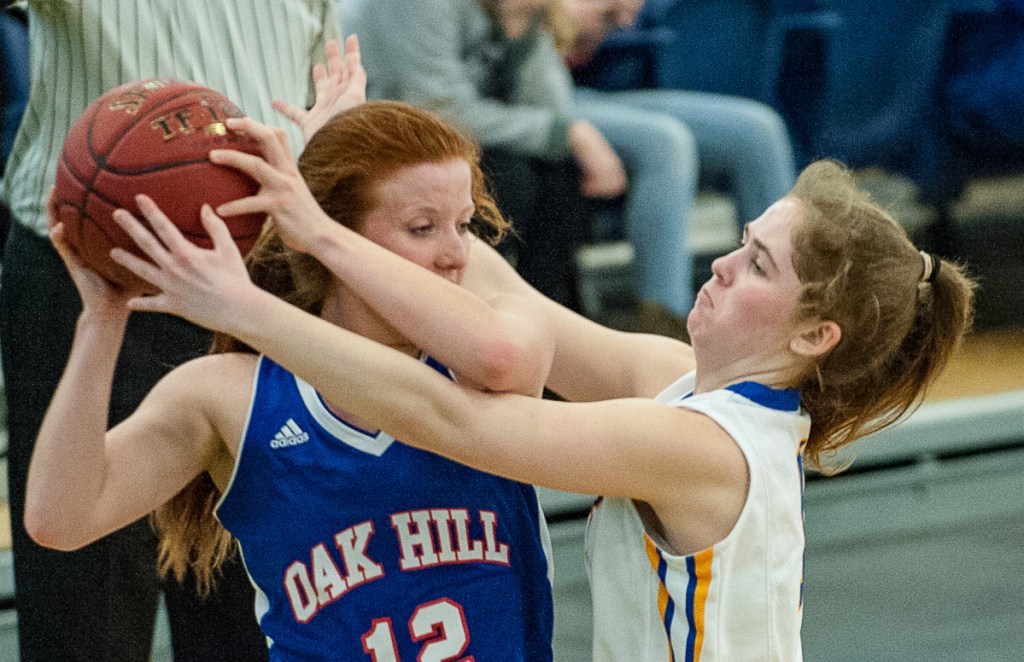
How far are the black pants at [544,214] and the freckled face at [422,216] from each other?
Answer: 1.97 m

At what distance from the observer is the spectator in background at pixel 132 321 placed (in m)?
2.06

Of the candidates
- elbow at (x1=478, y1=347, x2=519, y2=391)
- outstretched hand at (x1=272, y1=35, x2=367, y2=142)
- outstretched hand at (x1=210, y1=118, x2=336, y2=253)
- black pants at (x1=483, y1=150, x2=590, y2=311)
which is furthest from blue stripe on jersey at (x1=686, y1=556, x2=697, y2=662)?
black pants at (x1=483, y1=150, x2=590, y2=311)

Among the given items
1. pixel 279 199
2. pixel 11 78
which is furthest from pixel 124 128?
pixel 11 78

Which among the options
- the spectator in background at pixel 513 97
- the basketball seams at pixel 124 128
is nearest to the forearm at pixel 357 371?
the basketball seams at pixel 124 128

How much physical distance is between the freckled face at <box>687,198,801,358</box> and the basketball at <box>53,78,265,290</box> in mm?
552

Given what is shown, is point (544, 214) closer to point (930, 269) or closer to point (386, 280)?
point (930, 269)

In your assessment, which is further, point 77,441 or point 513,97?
point 513,97

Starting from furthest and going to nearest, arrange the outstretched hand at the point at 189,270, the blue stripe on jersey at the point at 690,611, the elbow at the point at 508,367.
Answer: the blue stripe on jersey at the point at 690,611, the elbow at the point at 508,367, the outstretched hand at the point at 189,270

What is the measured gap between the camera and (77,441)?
4.91 feet

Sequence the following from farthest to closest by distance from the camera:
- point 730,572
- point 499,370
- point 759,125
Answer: point 759,125
point 730,572
point 499,370

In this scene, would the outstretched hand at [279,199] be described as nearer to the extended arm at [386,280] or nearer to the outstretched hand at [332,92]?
the extended arm at [386,280]

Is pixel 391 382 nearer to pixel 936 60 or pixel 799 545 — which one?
pixel 799 545

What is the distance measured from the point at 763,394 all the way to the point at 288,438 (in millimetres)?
571

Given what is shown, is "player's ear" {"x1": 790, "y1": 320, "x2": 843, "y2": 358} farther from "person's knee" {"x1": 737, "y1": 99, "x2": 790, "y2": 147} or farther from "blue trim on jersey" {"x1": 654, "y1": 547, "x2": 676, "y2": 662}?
"person's knee" {"x1": 737, "y1": 99, "x2": 790, "y2": 147}
